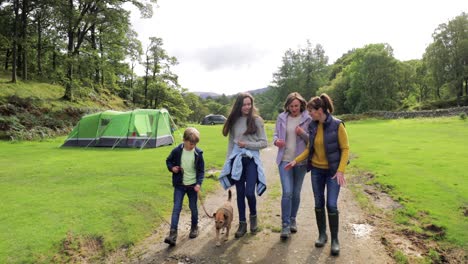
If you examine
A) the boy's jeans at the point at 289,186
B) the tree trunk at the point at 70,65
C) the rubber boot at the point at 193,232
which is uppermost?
the tree trunk at the point at 70,65

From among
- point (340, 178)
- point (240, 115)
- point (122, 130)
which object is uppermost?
point (240, 115)

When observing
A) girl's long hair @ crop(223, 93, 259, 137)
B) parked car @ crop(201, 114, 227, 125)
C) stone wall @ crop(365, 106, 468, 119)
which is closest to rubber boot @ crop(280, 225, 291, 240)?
girl's long hair @ crop(223, 93, 259, 137)

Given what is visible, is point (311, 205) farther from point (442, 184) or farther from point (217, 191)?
point (442, 184)

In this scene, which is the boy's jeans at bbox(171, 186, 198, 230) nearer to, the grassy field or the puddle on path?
the grassy field

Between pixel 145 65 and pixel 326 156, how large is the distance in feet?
136

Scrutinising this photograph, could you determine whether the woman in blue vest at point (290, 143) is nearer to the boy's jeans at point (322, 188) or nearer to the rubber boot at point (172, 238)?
the boy's jeans at point (322, 188)

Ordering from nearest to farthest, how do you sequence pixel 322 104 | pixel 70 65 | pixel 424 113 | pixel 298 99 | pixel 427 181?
pixel 322 104, pixel 298 99, pixel 427 181, pixel 70 65, pixel 424 113

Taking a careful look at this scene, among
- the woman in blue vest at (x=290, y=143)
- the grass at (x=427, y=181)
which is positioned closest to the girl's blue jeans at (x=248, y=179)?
the woman in blue vest at (x=290, y=143)

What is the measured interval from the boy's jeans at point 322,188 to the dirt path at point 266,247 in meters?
0.65

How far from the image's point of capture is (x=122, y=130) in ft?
57.6

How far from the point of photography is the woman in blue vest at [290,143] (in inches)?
198

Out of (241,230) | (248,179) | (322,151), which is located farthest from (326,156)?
(241,230)

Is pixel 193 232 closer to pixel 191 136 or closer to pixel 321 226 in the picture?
pixel 191 136

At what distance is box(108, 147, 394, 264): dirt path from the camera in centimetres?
446
